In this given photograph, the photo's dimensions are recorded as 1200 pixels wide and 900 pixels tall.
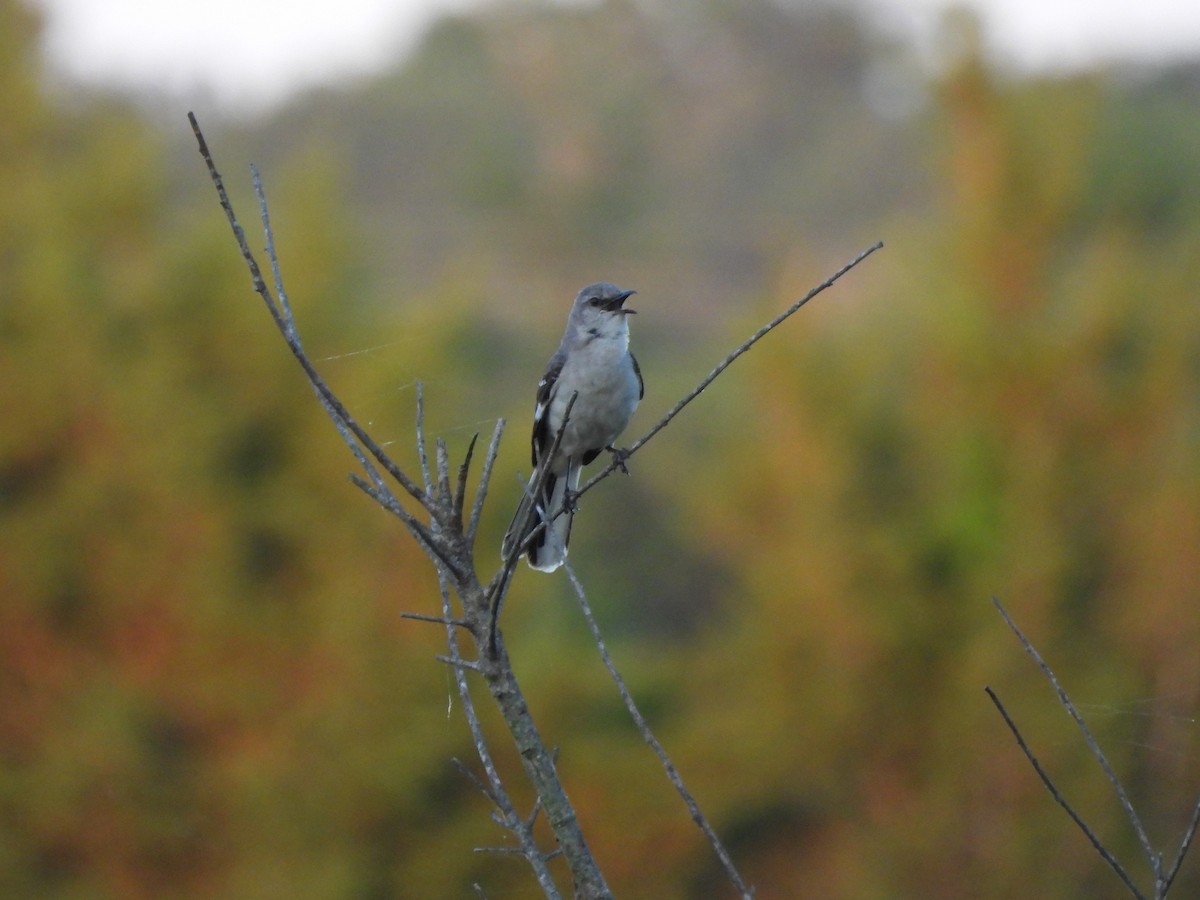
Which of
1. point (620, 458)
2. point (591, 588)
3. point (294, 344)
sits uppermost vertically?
point (591, 588)

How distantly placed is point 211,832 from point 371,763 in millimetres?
2075

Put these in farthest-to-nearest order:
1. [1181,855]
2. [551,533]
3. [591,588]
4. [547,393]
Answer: [591,588], [547,393], [551,533], [1181,855]

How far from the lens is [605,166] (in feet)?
118

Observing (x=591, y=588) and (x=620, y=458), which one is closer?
(x=620, y=458)

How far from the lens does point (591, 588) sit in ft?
58.8

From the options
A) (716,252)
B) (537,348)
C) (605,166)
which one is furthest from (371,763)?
(605,166)

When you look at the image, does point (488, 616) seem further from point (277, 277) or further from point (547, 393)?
point (547, 393)

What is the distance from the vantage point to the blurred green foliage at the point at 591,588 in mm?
11953

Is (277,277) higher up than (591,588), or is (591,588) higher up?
(591,588)

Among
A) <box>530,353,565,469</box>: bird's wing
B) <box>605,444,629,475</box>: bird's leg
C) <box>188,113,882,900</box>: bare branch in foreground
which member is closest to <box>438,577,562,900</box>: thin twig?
<box>188,113,882,900</box>: bare branch in foreground

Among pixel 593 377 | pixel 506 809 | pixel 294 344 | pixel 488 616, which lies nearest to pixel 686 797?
pixel 506 809

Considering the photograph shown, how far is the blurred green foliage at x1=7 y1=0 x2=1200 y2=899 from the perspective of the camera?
11953 mm

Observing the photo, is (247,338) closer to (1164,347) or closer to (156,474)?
(156,474)

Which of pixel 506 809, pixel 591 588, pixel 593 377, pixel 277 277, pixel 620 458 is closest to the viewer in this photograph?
pixel 277 277
